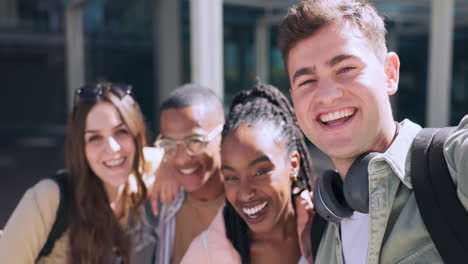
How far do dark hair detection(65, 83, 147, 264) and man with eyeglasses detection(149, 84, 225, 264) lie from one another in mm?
167

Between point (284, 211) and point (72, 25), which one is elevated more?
point (72, 25)

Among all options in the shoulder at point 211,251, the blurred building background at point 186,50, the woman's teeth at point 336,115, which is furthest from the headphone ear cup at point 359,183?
the blurred building background at point 186,50

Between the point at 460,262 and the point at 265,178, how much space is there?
925 millimetres

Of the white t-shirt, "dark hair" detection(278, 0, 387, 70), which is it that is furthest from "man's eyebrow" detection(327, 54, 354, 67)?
the white t-shirt

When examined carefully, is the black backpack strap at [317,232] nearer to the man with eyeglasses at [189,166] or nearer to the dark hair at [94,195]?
the man with eyeglasses at [189,166]

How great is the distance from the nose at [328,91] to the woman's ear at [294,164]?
726 millimetres

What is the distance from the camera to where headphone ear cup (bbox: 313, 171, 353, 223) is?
1453 mm

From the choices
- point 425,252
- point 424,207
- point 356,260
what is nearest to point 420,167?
point 424,207

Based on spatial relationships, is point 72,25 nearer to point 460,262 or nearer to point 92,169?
point 92,169

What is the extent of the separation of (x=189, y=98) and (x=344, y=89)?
1.27 metres

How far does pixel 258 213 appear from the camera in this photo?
188 cm

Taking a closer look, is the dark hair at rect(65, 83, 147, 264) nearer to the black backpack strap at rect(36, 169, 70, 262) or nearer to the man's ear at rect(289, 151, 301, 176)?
the black backpack strap at rect(36, 169, 70, 262)

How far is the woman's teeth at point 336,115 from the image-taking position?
4.41ft

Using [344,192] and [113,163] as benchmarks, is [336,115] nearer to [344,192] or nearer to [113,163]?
[344,192]
